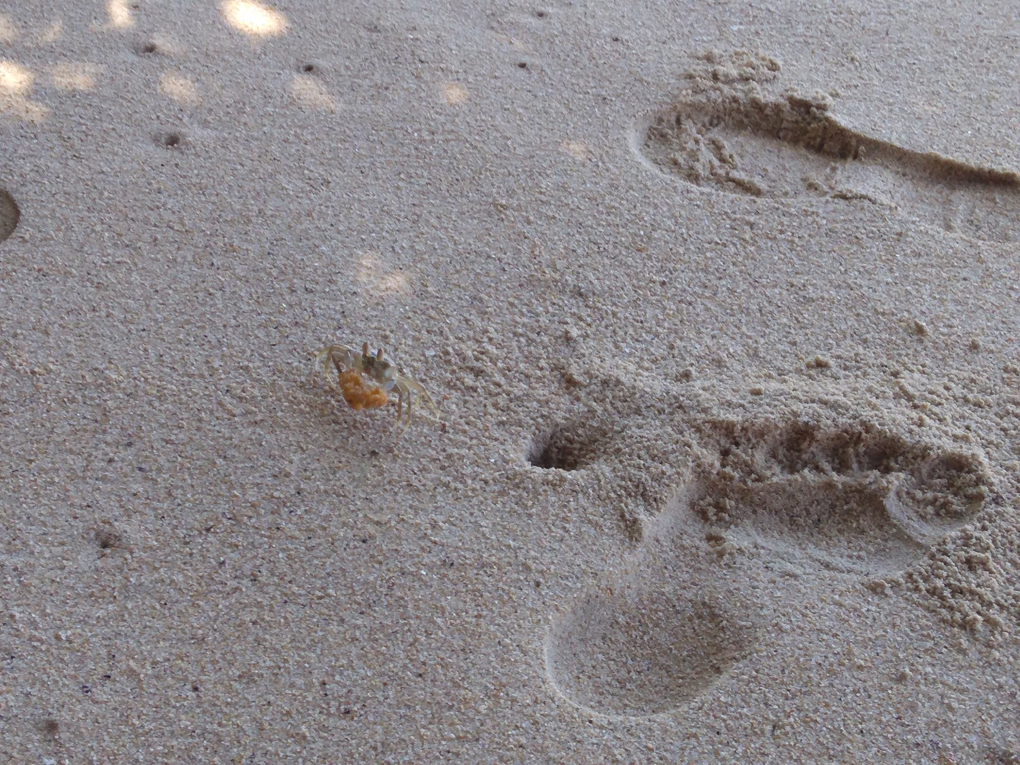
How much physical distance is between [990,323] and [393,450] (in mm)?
1230

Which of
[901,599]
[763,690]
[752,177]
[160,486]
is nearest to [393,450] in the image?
[160,486]

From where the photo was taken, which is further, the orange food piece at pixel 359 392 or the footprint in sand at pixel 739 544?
the orange food piece at pixel 359 392

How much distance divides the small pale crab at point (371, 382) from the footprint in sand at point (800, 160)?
0.93 meters

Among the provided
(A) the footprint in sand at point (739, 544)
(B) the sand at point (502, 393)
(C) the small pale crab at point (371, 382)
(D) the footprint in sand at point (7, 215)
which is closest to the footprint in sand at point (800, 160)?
(B) the sand at point (502, 393)

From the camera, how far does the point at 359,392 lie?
1698mm

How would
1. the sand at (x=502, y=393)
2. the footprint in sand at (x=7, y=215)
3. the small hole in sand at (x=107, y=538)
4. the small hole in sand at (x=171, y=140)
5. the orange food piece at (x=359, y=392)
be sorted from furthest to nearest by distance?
the small hole in sand at (x=171, y=140) → the footprint in sand at (x=7, y=215) → the orange food piece at (x=359, y=392) → the small hole in sand at (x=107, y=538) → the sand at (x=502, y=393)

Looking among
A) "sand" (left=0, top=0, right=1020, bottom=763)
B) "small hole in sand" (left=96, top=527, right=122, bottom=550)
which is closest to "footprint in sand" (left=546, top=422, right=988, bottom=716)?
"sand" (left=0, top=0, right=1020, bottom=763)

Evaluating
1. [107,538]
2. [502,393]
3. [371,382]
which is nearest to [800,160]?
[502,393]

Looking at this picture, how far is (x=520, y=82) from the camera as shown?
2.49 m

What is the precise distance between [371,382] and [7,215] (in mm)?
949

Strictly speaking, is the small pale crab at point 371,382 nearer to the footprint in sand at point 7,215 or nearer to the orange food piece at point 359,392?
the orange food piece at point 359,392

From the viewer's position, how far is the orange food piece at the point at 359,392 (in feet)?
5.57

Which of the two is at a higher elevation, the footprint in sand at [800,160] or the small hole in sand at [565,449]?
the footprint in sand at [800,160]

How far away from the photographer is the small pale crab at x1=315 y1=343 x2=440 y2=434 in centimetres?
170
